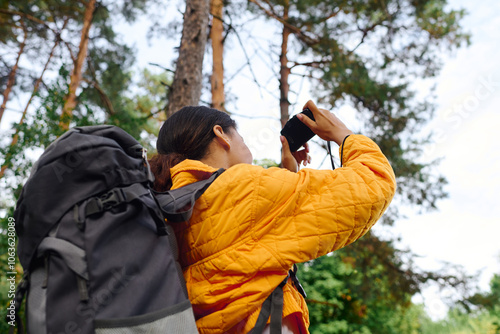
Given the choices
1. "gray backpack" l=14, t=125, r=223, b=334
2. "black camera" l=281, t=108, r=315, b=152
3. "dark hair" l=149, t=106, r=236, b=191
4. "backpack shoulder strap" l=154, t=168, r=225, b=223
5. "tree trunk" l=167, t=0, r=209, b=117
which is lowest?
"gray backpack" l=14, t=125, r=223, b=334

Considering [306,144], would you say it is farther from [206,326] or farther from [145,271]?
[145,271]

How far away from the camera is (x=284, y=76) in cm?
568

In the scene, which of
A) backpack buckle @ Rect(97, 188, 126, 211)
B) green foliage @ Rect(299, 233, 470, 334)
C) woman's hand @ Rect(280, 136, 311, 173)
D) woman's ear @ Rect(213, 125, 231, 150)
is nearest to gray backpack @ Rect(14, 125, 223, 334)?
backpack buckle @ Rect(97, 188, 126, 211)

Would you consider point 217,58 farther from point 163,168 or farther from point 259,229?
point 259,229

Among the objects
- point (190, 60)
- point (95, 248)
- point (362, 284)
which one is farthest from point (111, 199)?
point (362, 284)

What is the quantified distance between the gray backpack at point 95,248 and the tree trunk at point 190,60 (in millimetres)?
2429

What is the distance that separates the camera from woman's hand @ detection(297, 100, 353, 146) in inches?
64.7

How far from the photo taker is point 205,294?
1239mm

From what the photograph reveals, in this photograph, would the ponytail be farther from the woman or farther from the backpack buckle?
the backpack buckle

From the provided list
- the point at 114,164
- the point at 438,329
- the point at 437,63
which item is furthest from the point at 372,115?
the point at 438,329

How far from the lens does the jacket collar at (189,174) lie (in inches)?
55.2

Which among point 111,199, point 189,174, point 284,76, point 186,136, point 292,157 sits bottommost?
point 111,199

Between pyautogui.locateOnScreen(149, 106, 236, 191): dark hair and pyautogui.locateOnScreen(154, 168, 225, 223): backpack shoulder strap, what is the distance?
29 cm

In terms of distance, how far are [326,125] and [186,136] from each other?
67 cm
